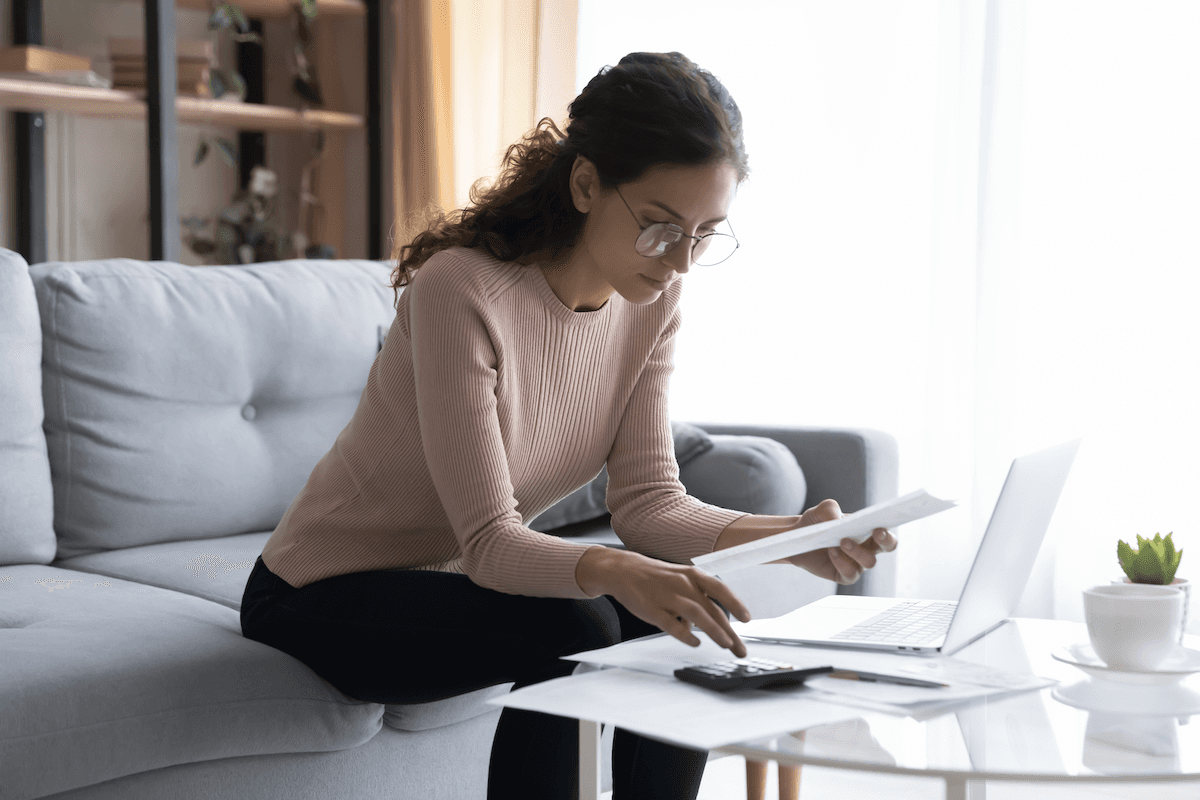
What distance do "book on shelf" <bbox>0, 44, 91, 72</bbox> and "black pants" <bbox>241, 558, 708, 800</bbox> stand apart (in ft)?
5.49

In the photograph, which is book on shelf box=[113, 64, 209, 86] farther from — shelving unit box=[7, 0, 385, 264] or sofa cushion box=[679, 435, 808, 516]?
sofa cushion box=[679, 435, 808, 516]


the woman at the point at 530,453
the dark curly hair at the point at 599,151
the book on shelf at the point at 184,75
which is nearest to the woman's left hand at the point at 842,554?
the woman at the point at 530,453

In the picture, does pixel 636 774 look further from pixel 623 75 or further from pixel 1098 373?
pixel 1098 373

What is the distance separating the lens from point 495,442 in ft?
3.67

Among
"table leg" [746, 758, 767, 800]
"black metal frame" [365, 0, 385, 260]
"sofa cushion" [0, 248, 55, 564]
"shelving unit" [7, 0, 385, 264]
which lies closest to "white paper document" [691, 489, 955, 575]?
"table leg" [746, 758, 767, 800]

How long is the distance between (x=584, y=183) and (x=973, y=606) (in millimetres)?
567

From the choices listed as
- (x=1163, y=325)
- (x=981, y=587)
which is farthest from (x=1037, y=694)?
(x=1163, y=325)

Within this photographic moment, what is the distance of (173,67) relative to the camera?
2.59 m

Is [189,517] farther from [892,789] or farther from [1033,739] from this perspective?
[1033,739]

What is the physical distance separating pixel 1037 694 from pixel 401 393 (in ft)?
2.24

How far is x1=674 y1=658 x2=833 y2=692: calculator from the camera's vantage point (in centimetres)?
83

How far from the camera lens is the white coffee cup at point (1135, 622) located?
92 centimetres

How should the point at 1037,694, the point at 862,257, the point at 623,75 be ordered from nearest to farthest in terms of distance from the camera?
the point at 1037,694, the point at 623,75, the point at 862,257

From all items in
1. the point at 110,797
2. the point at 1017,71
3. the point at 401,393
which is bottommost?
the point at 110,797
